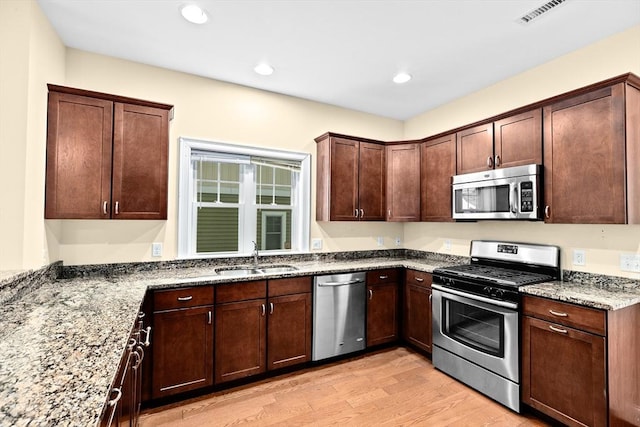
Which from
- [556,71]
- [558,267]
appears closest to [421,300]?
[558,267]

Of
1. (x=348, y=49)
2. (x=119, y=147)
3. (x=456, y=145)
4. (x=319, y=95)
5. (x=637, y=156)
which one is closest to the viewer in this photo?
(x=637, y=156)

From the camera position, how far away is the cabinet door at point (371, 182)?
3.69 m

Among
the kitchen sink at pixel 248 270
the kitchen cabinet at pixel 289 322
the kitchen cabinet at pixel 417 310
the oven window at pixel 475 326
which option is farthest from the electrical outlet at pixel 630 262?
the kitchen sink at pixel 248 270

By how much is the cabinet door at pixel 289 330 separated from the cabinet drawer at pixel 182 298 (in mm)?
557

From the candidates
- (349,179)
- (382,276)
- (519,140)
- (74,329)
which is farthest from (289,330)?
(519,140)

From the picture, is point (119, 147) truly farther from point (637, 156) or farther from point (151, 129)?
point (637, 156)

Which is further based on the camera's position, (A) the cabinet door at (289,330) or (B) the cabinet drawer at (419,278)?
(B) the cabinet drawer at (419,278)

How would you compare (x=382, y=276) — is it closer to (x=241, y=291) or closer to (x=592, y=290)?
(x=241, y=291)

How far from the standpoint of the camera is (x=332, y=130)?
154 inches

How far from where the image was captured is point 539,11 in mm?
2154

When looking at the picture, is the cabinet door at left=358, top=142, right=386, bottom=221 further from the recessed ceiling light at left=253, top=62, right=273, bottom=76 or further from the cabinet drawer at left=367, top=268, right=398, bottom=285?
the recessed ceiling light at left=253, top=62, right=273, bottom=76

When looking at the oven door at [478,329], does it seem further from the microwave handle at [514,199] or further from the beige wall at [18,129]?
the beige wall at [18,129]

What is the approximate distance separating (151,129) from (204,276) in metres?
1.26

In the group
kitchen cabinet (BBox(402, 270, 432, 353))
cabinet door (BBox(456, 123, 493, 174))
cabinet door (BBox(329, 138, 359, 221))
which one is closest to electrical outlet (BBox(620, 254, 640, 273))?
cabinet door (BBox(456, 123, 493, 174))
